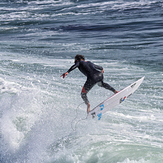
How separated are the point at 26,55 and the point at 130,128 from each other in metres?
10.4

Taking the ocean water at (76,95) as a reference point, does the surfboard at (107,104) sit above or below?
above

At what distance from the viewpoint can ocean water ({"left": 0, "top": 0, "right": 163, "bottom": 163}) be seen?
231 inches

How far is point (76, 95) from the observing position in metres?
9.30

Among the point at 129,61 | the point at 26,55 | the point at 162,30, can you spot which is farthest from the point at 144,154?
the point at 162,30

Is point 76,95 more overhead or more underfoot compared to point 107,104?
more underfoot

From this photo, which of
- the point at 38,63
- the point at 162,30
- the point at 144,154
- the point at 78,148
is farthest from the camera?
the point at 162,30

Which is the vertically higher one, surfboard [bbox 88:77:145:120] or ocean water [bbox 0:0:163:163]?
surfboard [bbox 88:77:145:120]

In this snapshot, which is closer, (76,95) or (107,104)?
(107,104)

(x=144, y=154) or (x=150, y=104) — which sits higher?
(x=144, y=154)

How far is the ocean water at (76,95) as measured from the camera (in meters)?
5.88

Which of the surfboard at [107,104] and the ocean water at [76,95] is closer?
the ocean water at [76,95]

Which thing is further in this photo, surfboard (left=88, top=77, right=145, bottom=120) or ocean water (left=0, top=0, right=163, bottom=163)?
surfboard (left=88, top=77, right=145, bottom=120)

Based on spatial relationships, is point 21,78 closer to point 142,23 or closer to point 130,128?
point 130,128

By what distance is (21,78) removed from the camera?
36.9ft
